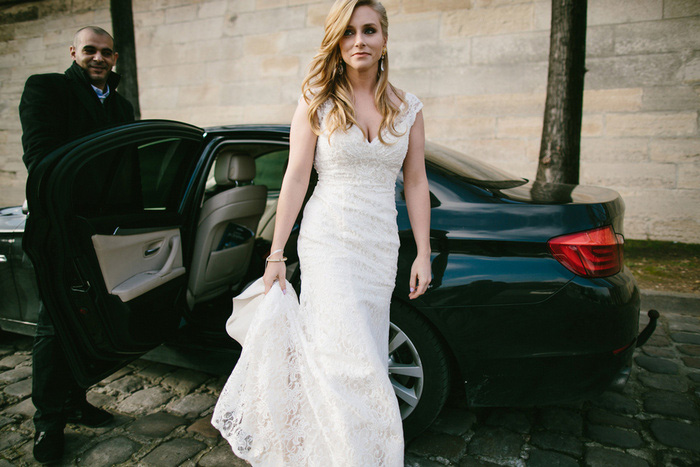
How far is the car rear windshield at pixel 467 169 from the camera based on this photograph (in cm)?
242

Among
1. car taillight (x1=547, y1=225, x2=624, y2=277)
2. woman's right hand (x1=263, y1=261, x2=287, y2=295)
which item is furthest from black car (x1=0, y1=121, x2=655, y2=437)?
woman's right hand (x1=263, y1=261, x2=287, y2=295)

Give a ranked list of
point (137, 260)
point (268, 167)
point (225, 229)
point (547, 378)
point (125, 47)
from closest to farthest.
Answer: point (547, 378) < point (137, 260) < point (225, 229) < point (268, 167) < point (125, 47)

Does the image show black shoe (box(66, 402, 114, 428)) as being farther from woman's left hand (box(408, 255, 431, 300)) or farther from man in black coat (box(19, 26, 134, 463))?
woman's left hand (box(408, 255, 431, 300))

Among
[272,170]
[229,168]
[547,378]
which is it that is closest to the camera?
[547,378]

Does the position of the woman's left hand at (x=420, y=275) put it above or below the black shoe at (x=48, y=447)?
above

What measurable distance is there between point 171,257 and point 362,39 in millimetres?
1502

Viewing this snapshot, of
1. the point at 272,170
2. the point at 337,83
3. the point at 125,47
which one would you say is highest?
the point at 125,47

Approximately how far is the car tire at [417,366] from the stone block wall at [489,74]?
15.5 feet

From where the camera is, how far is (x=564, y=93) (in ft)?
14.3

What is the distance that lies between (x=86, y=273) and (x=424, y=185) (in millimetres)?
1470

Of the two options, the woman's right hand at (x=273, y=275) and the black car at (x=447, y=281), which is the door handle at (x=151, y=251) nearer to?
the black car at (x=447, y=281)

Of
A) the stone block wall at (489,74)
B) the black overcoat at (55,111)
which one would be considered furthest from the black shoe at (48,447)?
the stone block wall at (489,74)

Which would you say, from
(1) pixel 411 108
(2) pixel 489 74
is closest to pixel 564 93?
(2) pixel 489 74

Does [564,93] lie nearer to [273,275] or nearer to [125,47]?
[273,275]
